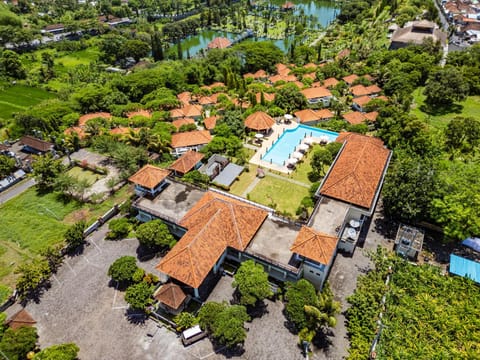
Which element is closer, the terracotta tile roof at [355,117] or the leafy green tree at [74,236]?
the leafy green tree at [74,236]

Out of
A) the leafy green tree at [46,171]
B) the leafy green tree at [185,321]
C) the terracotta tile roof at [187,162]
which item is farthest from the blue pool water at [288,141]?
the leafy green tree at [46,171]

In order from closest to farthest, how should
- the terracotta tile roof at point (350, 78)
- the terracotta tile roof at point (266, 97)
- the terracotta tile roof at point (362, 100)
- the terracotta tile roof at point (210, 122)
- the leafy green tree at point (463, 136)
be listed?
1. the leafy green tree at point (463, 136)
2. the terracotta tile roof at point (210, 122)
3. the terracotta tile roof at point (362, 100)
4. the terracotta tile roof at point (266, 97)
5. the terracotta tile roof at point (350, 78)

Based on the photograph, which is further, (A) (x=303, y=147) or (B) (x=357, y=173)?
(A) (x=303, y=147)

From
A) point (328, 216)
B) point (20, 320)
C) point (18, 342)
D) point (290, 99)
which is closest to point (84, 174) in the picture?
point (20, 320)

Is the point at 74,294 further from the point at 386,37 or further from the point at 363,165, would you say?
the point at 386,37

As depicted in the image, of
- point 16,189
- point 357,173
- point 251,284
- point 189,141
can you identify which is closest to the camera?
point 251,284

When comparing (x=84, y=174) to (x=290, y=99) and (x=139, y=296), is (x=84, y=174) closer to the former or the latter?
(x=139, y=296)

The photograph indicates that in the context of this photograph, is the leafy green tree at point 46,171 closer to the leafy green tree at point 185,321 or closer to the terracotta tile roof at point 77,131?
the terracotta tile roof at point 77,131

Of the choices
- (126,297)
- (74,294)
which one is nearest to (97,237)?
(74,294)

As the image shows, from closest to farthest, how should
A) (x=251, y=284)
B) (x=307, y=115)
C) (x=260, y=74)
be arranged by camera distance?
(x=251, y=284)
(x=307, y=115)
(x=260, y=74)
